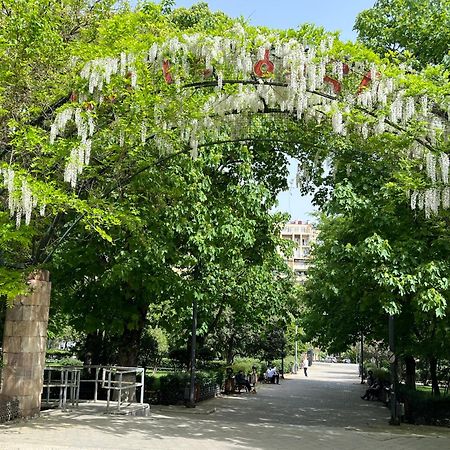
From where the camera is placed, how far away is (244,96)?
1053 centimetres

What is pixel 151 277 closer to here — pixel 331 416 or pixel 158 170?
pixel 158 170

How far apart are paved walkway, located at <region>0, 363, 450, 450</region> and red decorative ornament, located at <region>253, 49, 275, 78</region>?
21.2ft

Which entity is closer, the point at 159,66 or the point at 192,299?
the point at 159,66

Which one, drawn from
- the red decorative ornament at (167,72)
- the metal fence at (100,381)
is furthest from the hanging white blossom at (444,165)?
the metal fence at (100,381)

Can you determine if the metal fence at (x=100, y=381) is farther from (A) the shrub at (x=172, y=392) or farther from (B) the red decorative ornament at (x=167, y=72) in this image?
(B) the red decorative ornament at (x=167, y=72)

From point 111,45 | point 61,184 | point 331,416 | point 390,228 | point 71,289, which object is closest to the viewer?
point 111,45

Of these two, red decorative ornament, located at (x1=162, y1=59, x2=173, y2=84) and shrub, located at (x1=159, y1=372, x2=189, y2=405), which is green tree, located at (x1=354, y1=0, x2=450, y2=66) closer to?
red decorative ornament, located at (x1=162, y1=59, x2=173, y2=84)

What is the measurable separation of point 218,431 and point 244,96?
23.0 ft

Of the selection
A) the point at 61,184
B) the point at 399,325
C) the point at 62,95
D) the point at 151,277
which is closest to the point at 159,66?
the point at 62,95

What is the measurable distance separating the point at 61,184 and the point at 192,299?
17.7ft

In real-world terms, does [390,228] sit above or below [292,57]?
below

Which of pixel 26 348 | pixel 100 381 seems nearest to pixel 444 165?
pixel 26 348

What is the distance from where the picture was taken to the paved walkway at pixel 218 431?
1015 cm

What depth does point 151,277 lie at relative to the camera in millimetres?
14109
